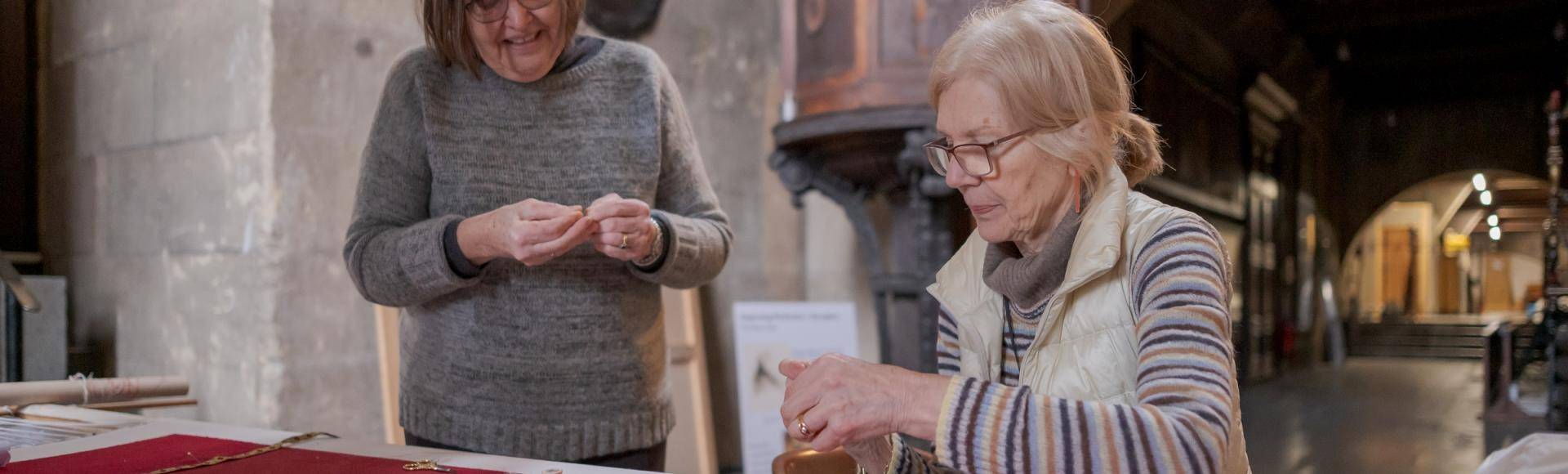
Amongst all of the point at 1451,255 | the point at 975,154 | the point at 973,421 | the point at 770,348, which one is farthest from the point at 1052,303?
the point at 1451,255

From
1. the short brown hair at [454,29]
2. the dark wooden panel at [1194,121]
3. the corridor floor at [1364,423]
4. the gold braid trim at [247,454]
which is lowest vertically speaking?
the corridor floor at [1364,423]

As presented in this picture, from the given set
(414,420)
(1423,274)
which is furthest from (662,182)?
(1423,274)

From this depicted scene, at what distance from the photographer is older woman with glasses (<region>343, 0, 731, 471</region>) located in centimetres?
174

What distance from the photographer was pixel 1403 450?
6496mm

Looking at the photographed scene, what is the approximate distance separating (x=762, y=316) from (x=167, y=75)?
7.06ft

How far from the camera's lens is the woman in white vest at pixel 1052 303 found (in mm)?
1014

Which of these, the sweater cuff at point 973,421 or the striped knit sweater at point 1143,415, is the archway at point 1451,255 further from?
the sweater cuff at point 973,421

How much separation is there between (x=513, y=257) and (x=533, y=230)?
18 centimetres

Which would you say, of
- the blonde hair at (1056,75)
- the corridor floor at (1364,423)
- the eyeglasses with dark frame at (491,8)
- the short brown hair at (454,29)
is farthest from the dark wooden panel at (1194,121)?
the blonde hair at (1056,75)

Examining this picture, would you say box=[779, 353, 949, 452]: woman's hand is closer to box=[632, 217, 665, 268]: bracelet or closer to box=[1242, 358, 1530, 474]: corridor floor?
box=[632, 217, 665, 268]: bracelet

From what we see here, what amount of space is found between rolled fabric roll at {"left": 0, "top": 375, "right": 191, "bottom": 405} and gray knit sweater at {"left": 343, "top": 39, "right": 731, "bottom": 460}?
1.62 ft

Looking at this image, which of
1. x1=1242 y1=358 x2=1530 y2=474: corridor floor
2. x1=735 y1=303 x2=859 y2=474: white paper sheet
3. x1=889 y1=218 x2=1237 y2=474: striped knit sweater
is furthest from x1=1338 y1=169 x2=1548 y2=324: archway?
x1=889 y1=218 x2=1237 y2=474: striped knit sweater

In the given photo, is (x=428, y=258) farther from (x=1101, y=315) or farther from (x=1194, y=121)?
(x=1194, y=121)

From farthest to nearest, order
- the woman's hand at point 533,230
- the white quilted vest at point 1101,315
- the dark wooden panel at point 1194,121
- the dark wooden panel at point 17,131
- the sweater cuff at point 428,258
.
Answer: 1. the dark wooden panel at point 1194,121
2. the dark wooden panel at point 17,131
3. the sweater cuff at point 428,258
4. the woman's hand at point 533,230
5. the white quilted vest at point 1101,315
